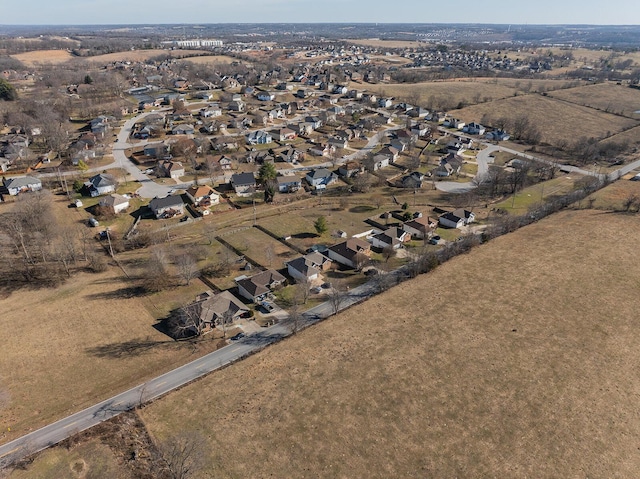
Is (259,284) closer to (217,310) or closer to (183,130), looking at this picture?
(217,310)

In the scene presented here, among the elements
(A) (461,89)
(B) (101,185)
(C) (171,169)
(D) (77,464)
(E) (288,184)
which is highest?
(A) (461,89)

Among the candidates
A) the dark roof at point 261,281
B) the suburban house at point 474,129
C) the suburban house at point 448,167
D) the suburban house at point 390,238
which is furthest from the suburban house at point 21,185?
the suburban house at point 474,129

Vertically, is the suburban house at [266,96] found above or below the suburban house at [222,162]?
above

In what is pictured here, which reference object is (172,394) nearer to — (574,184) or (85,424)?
(85,424)

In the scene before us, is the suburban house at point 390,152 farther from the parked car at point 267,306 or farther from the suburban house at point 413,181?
the parked car at point 267,306

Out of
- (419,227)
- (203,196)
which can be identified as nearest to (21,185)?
(203,196)

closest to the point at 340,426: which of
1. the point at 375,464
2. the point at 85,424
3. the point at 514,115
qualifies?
the point at 375,464

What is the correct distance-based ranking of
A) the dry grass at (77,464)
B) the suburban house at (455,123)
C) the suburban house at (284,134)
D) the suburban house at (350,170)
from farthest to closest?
the suburban house at (455,123), the suburban house at (284,134), the suburban house at (350,170), the dry grass at (77,464)
